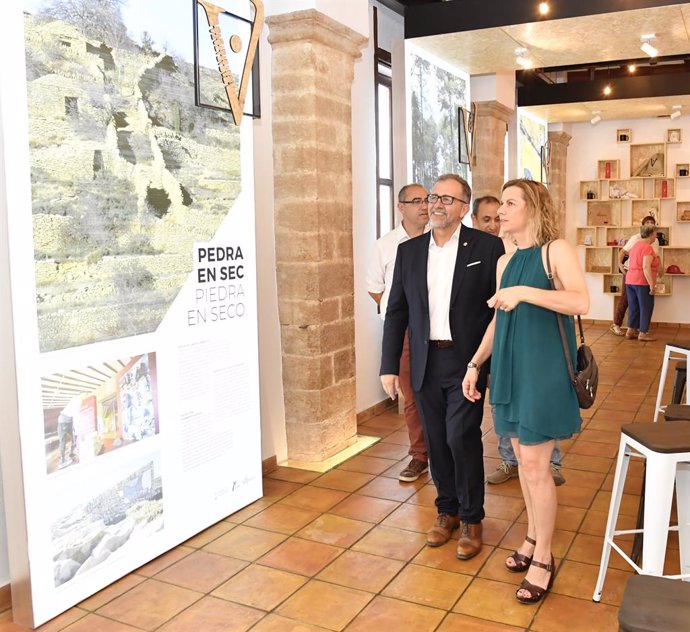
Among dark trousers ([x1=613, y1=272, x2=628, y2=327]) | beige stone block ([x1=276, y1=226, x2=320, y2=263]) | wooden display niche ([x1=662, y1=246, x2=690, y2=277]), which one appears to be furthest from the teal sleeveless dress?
wooden display niche ([x1=662, y1=246, x2=690, y2=277])

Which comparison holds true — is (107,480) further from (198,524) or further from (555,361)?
(555,361)

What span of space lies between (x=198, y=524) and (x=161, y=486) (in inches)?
16.0

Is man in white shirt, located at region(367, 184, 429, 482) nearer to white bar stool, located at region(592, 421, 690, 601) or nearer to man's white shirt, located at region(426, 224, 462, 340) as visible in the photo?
man's white shirt, located at region(426, 224, 462, 340)

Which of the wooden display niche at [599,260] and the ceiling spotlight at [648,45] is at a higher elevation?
the ceiling spotlight at [648,45]

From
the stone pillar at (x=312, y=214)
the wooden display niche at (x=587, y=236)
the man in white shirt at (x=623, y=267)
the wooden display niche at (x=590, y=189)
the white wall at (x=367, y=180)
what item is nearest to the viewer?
the stone pillar at (x=312, y=214)

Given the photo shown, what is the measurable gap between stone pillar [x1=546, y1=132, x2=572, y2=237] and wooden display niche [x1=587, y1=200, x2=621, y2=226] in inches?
18.4

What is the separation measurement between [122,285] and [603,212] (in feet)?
35.3

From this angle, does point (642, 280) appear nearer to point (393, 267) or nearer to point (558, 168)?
point (558, 168)

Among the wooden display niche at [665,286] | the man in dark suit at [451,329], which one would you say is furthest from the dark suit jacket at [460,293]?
the wooden display niche at [665,286]

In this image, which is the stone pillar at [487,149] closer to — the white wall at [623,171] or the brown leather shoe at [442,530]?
the white wall at [623,171]

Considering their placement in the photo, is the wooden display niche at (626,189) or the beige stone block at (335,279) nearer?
the beige stone block at (335,279)

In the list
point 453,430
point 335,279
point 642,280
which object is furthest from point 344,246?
point 642,280

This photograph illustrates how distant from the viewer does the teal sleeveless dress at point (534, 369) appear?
9.70 feet

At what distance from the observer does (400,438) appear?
5.61 meters
